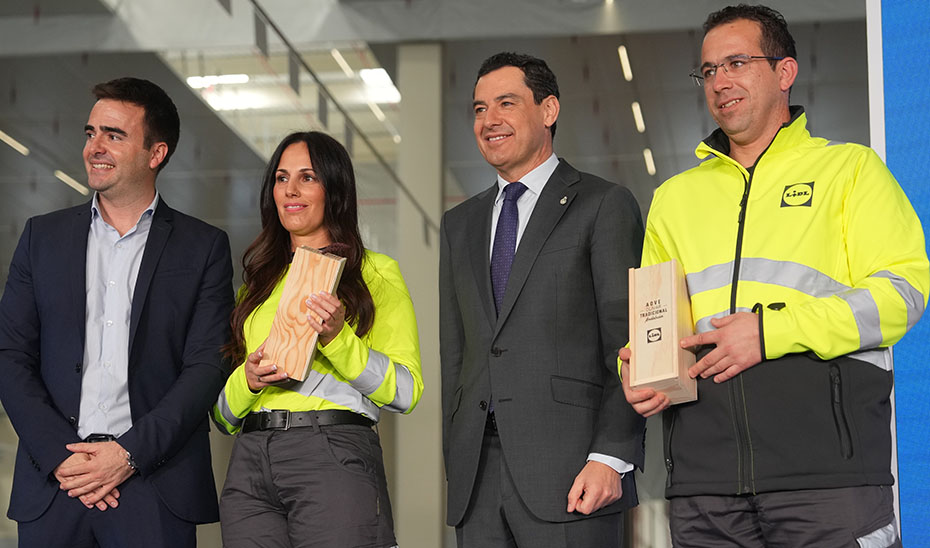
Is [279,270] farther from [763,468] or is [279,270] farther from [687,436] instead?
[763,468]

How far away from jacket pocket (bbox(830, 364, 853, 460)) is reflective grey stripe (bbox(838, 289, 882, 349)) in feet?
0.25

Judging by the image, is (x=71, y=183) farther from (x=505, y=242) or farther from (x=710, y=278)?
(x=710, y=278)

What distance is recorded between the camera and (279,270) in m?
2.73

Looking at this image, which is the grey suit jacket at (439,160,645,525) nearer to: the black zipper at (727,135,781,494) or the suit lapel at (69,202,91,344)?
the black zipper at (727,135,781,494)

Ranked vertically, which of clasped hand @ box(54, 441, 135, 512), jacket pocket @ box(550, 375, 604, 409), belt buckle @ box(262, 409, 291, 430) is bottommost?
clasped hand @ box(54, 441, 135, 512)

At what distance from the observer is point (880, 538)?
200 cm

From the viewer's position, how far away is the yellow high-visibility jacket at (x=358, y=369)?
2.46 meters

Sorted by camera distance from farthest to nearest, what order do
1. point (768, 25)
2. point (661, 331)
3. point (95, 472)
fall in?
point (95, 472) → point (768, 25) → point (661, 331)

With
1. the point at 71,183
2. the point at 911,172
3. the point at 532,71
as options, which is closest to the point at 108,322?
the point at 532,71

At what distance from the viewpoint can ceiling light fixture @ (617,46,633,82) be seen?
5383 mm

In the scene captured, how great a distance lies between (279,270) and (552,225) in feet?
2.33

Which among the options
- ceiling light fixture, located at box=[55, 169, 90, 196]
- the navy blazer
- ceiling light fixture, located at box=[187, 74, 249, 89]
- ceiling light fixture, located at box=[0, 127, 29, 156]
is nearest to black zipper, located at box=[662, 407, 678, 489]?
the navy blazer

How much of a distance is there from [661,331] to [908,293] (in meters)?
0.47

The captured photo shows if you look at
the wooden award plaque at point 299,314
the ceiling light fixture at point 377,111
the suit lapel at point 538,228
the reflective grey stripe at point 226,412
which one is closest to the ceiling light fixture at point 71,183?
the ceiling light fixture at point 377,111
